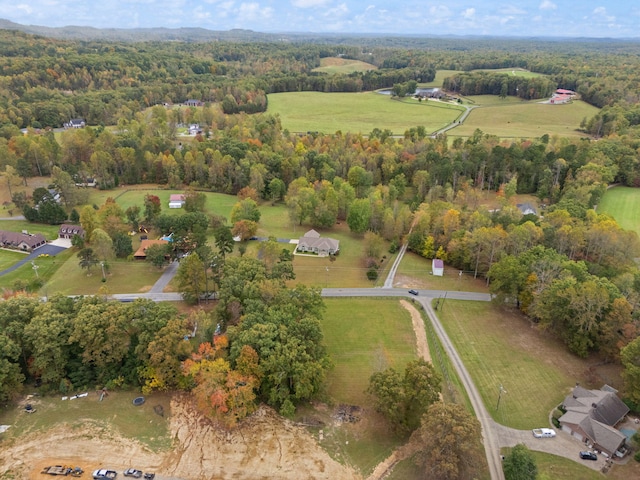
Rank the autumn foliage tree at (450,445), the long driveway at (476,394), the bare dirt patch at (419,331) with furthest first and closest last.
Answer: the bare dirt patch at (419,331) → the long driveway at (476,394) → the autumn foliage tree at (450,445)

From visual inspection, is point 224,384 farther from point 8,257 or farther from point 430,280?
point 8,257

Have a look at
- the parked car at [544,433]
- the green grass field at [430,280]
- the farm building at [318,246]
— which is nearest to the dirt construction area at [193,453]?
the parked car at [544,433]

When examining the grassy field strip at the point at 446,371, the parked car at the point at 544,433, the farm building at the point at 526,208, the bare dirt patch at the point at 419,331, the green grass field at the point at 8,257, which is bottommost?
the green grass field at the point at 8,257

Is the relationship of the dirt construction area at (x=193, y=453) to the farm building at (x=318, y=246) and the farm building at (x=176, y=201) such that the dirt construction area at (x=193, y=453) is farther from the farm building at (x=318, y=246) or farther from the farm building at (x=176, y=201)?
the farm building at (x=176, y=201)

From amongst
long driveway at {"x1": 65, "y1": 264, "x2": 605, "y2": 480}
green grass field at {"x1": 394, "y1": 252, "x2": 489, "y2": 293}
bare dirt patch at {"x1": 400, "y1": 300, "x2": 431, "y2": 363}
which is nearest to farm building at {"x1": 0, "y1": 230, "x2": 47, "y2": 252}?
long driveway at {"x1": 65, "y1": 264, "x2": 605, "y2": 480}

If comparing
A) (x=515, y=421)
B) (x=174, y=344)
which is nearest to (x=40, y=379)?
(x=174, y=344)

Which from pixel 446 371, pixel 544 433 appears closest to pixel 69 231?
pixel 446 371

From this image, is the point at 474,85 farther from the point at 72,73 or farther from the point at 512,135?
the point at 72,73
